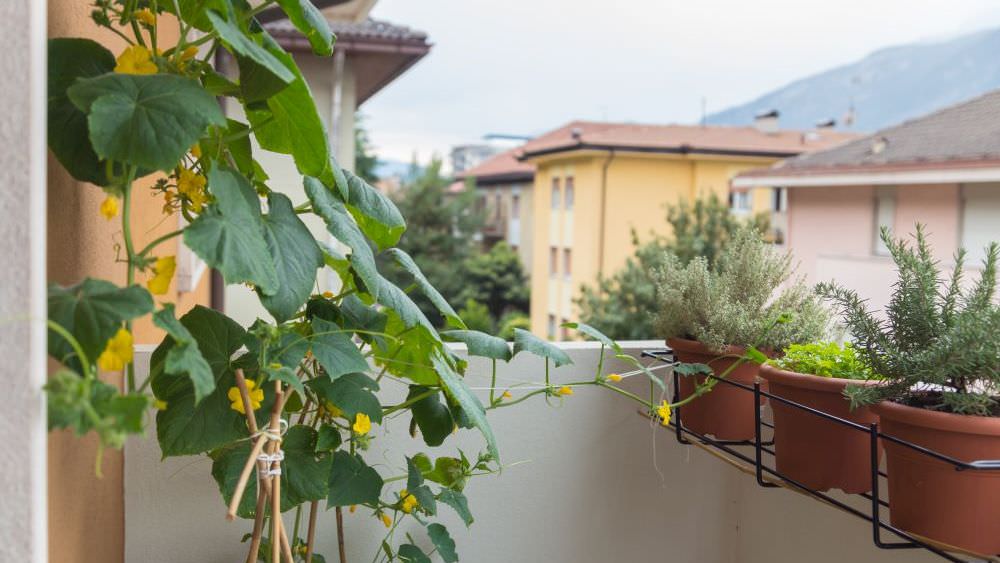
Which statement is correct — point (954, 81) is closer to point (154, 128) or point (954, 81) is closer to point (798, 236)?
point (798, 236)

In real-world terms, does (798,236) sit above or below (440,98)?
below

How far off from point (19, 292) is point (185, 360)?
116 millimetres

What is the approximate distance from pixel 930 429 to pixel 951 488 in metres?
0.07

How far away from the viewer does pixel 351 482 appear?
4.06 ft

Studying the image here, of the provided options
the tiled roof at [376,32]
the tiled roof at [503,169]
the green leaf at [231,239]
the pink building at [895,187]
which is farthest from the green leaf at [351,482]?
the tiled roof at [503,169]

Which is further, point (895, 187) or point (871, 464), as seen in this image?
point (895, 187)

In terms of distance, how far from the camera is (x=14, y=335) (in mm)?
629

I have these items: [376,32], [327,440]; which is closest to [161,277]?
[327,440]

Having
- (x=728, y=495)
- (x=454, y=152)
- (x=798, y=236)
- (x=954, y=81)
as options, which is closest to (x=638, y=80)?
(x=454, y=152)

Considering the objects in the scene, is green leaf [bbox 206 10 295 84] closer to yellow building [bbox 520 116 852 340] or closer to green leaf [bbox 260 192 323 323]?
green leaf [bbox 260 192 323 323]

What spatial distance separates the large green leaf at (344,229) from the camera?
0.95 m

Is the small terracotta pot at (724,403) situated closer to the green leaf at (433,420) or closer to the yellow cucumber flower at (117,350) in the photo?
the green leaf at (433,420)

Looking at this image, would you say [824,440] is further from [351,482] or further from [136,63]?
[136,63]

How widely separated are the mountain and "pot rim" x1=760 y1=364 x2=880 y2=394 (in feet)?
68.2
